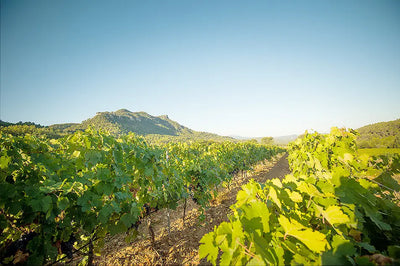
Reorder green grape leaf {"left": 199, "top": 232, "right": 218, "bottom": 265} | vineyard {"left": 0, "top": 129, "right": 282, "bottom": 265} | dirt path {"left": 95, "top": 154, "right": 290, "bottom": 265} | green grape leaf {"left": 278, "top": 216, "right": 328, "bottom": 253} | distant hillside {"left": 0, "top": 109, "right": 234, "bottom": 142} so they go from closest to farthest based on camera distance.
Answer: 1. green grape leaf {"left": 278, "top": 216, "right": 328, "bottom": 253}
2. green grape leaf {"left": 199, "top": 232, "right": 218, "bottom": 265}
3. vineyard {"left": 0, "top": 129, "right": 282, "bottom": 265}
4. dirt path {"left": 95, "top": 154, "right": 290, "bottom": 265}
5. distant hillside {"left": 0, "top": 109, "right": 234, "bottom": 142}

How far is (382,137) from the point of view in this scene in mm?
26328

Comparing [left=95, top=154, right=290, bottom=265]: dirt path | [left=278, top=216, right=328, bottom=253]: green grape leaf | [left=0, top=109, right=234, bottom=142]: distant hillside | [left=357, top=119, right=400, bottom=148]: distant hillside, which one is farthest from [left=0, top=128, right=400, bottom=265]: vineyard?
[left=0, top=109, right=234, bottom=142]: distant hillside

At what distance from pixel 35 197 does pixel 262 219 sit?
2506mm

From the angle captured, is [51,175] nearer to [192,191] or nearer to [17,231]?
[17,231]

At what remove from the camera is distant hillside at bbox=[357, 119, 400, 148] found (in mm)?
3493

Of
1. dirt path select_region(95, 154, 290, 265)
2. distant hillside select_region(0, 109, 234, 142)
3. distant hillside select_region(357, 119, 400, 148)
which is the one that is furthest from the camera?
Result: distant hillside select_region(0, 109, 234, 142)

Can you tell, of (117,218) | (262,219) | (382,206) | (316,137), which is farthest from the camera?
(316,137)

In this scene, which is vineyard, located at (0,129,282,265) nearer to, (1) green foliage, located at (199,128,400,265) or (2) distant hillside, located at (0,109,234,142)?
(1) green foliage, located at (199,128,400,265)

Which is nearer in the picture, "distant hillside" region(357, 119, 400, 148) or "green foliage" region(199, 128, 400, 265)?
"green foliage" region(199, 128, 400, 265)

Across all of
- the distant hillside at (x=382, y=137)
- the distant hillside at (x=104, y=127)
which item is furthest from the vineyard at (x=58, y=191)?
the distant hillside at (x=104, y=127)

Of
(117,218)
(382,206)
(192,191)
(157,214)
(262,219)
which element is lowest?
(157,214)

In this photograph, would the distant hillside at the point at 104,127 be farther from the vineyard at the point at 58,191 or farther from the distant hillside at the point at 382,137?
the distant hillside at the point at 382,137

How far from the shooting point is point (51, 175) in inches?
95.5

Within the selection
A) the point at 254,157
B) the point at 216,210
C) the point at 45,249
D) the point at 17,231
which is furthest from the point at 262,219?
the point at 254,157
